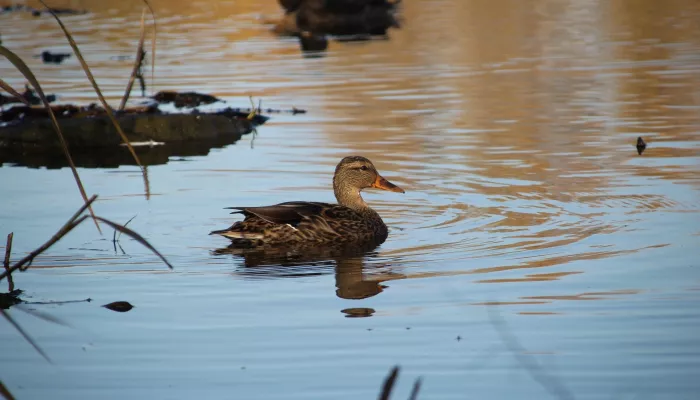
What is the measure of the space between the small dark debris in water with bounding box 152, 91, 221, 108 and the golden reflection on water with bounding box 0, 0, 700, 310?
1.48 m

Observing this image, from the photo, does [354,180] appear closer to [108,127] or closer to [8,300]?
[8,300]

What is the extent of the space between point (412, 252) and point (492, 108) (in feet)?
25.6

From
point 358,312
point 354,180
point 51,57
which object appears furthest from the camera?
point 51,57

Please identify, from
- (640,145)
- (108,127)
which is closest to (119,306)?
(640,145)

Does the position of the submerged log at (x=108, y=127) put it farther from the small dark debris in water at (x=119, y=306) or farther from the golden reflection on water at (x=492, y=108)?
the small dark debris in water at (x=119, y=306)

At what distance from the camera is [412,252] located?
9250 millimetres

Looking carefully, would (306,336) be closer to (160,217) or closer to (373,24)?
(160,217)

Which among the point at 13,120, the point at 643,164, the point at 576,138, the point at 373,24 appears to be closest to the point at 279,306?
the point at 643,164

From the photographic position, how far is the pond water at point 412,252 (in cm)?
618

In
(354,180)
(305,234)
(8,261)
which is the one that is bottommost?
(305,234)

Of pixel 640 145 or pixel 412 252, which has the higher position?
pixel 412 252

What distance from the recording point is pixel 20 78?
70.6ft

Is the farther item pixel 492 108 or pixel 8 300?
pixel 492 108

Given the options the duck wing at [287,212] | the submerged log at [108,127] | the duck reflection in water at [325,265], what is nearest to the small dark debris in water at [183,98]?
the submerged log at [108,127]
